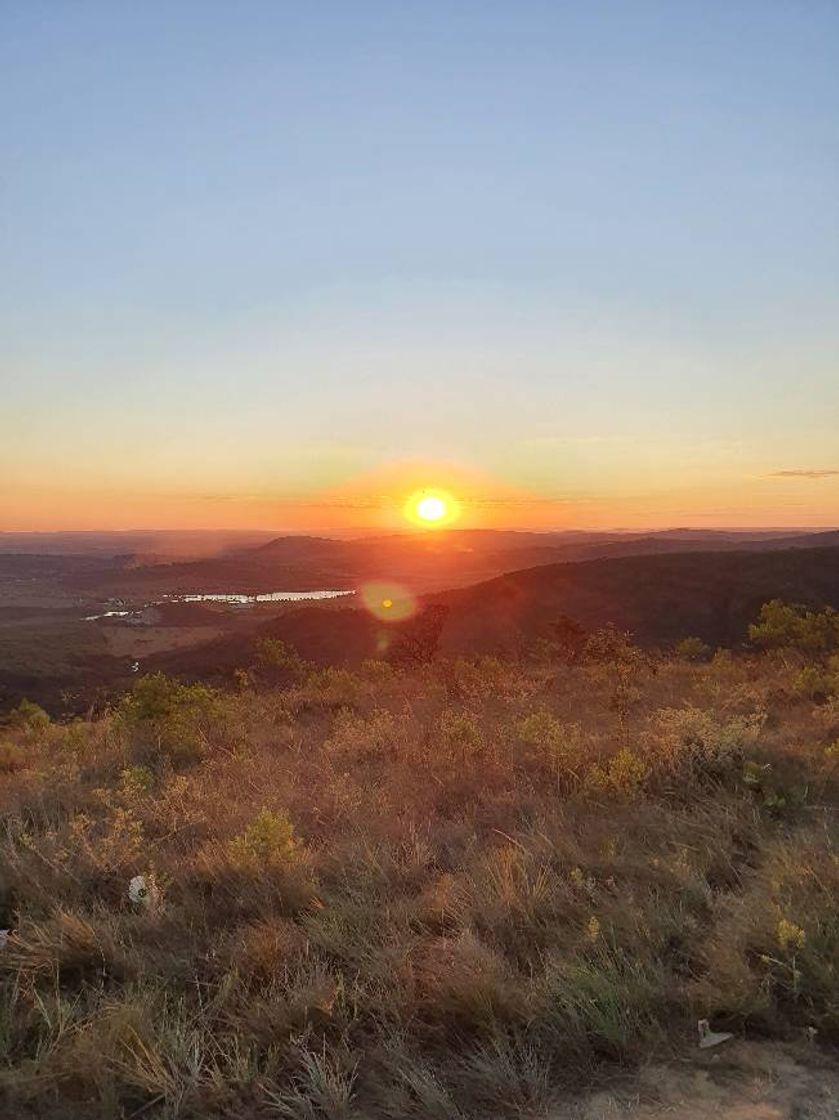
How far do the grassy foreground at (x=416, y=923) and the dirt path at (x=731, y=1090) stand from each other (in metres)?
0.11

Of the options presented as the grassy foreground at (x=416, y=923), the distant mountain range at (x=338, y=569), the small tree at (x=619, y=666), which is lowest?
the distant mountain range at (x=338, y=569)

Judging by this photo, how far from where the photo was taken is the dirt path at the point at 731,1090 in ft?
8.16

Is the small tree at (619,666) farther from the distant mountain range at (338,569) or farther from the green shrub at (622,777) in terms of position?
the distant mountain range at (338,569)

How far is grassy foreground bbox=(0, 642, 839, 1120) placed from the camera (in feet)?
9.15

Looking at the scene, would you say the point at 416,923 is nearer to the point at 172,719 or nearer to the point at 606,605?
the point at 172,719

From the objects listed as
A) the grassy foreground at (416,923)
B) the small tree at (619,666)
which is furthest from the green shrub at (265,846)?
the small tree at (619,666)

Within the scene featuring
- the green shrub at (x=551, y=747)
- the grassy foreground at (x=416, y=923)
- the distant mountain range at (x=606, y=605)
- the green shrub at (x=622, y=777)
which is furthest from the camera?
the distant mountain range at (x=606, y=605)

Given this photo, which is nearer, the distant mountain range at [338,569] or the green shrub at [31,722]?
the green shrub at [31,722]

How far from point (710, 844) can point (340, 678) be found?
12.3m

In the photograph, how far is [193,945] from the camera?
12.2 feet

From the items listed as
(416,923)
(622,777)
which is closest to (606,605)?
(622,777)

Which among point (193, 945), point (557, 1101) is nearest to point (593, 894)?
point (557, 1101)

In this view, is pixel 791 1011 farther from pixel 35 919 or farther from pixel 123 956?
pixel 35 919

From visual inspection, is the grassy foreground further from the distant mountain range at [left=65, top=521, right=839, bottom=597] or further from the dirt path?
the distant mountain range at [left=65, top=521, right=839, bottom=597]
